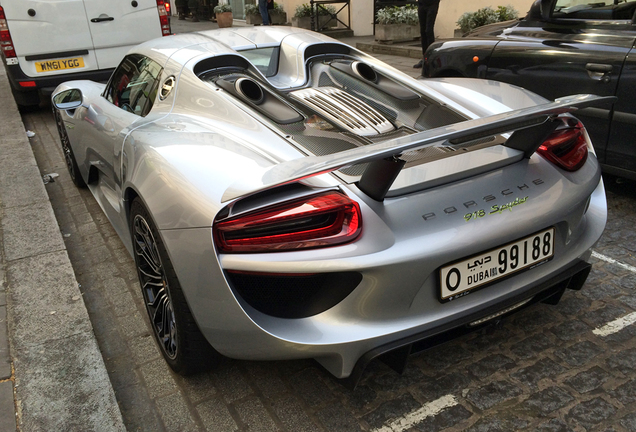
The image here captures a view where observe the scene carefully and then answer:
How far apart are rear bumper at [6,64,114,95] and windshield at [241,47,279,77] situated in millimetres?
5028

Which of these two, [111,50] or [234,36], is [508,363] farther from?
[111,50]

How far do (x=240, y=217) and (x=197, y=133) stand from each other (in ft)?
2.56

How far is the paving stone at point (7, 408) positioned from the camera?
7.34ft

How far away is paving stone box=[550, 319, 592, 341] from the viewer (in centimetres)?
264

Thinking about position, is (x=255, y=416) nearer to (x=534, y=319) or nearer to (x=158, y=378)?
(x=158, y=378)

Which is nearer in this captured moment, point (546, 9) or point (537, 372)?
Result: point (537, 372)

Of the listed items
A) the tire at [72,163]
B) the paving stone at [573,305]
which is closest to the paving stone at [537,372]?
the paving stone at [573,305]

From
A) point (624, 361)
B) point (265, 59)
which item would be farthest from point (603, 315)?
point (265, 59)

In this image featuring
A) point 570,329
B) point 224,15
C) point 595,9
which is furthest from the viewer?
point 224,15

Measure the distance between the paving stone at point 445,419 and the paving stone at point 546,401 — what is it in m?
0.23

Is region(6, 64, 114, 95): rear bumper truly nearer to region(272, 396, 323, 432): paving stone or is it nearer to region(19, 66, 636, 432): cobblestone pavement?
region(19, 66, 636, 432): cobblestone pavement

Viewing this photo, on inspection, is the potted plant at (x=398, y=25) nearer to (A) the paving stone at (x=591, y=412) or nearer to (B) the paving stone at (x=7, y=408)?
(A) the paving stone at (x=591, y=412)

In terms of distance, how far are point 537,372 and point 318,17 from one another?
549 inches

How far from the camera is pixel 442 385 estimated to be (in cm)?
238
